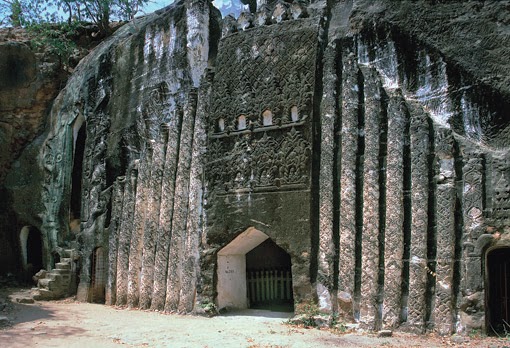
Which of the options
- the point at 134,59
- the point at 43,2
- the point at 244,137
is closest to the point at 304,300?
the point at 244,137

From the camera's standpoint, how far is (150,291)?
37.9 feet

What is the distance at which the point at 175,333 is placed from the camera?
8.85 meters

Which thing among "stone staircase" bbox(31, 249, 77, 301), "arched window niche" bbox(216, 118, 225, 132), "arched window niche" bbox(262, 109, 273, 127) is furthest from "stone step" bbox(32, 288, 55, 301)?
"arched window niche" bbox(262, 109, 273, 127)

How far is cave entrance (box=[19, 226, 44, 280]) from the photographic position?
53.3 feet

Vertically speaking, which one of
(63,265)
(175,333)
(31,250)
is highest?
(31,250)

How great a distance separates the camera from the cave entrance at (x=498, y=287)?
848 cm

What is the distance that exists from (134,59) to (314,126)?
6.01m

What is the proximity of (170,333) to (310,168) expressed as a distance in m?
3.42

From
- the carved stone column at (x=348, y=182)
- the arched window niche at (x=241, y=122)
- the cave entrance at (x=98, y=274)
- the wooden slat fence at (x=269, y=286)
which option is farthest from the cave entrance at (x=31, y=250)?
the carved stone column at (x=348, y=182)

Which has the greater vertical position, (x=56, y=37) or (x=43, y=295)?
(x=56, y=37)

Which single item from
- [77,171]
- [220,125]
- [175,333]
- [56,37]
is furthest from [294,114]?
[56,37]

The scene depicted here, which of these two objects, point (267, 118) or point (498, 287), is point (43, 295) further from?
point (498, 287)

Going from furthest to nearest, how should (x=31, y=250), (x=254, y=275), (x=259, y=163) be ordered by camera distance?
(x=31, y=250), (x=254, y=275), (x=259, y=163)

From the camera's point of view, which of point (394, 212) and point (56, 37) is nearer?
point (394, 212)
